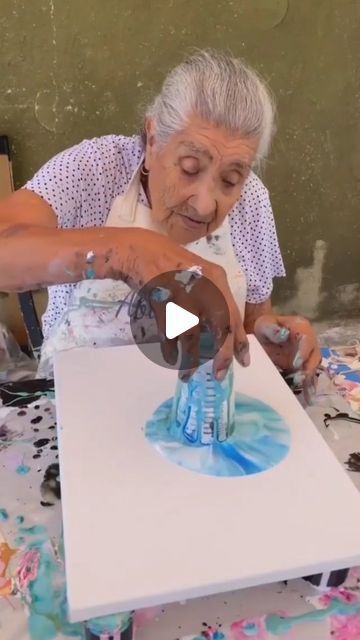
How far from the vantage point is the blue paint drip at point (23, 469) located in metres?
0.99

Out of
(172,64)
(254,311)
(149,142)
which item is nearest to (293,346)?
(254,311)

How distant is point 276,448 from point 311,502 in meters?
0.12

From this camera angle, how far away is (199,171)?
3.63 ft

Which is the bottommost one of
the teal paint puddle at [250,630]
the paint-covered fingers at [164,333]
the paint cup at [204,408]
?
the teal paint puddle at [250,630]

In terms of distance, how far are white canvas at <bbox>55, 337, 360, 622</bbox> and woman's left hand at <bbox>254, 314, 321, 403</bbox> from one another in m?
0.21

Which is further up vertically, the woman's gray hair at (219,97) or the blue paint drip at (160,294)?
the woman's gray hair at (219,97)

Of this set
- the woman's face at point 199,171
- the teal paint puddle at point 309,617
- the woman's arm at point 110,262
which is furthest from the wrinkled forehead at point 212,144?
the teal paint puddle at point 309,617

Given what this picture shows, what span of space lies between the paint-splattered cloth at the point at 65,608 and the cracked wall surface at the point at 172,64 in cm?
131

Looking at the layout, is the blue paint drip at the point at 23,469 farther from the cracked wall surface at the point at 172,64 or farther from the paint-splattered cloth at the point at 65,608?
the cracked wall surface at the point at 172,64

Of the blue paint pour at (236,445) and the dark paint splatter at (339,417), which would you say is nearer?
the blue paint pour at (236,445)

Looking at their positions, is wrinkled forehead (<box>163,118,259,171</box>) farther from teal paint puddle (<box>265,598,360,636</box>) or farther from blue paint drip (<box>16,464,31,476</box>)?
teal paint puddle (<box>265,598,360,636</box>)

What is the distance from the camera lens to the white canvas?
718 millimetres

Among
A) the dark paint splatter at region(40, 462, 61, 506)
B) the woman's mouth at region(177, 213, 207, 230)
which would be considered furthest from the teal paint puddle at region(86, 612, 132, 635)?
the woman's mouth at region(177, 213, 207, 230)

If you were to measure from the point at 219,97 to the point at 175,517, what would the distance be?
708 mm
